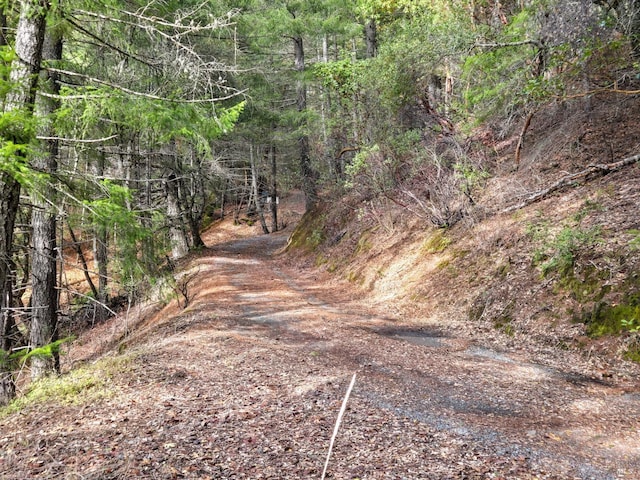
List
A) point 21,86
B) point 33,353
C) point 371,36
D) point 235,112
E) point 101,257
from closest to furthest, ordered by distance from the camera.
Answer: point 33,353 < point 21,86 < point 235,112 < point 101,257 < point 371,36

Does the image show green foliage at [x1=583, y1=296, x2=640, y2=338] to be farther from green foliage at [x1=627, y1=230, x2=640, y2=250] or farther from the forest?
green foliage at [x1=627, y1=230, x2=640, y2=250]

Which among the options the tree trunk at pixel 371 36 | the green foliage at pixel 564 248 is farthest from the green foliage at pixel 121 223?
the tree trunk at pixel 371 36

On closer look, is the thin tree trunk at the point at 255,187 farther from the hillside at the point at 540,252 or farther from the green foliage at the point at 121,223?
the green foliage at the point at 121,223

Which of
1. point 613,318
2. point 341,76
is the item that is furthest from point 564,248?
point 341,76

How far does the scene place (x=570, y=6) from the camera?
7832mm

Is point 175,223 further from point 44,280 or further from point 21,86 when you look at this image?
point 21,86

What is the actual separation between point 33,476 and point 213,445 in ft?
4.12

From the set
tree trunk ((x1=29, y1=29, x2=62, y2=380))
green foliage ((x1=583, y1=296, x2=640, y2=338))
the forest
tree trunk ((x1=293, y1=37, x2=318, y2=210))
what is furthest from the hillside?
tree trunk ((x1=293, y1=37, x2=318, y2=210))

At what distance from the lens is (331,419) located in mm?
4113

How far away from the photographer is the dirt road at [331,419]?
3314 mm

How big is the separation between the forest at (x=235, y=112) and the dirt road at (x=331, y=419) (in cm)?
104

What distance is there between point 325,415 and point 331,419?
101mm

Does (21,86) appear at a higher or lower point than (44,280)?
higher

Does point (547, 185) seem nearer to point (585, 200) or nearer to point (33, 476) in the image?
point (585, 200)
